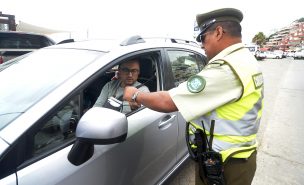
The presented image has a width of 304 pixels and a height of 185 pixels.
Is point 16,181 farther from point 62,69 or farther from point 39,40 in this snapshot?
point 39,40

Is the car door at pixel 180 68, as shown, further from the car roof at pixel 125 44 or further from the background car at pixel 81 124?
the car roof at pixel 125 44

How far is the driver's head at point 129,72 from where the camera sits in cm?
259

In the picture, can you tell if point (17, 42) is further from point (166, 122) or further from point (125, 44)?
point (166, 122)

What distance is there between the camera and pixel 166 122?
2480mm

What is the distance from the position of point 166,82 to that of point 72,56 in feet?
2.98

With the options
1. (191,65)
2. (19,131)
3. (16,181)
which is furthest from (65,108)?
(191,65)

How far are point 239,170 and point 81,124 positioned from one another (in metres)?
1.01

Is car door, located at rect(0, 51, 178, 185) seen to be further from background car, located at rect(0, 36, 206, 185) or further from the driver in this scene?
the driver

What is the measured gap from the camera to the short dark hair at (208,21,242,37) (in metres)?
1.66

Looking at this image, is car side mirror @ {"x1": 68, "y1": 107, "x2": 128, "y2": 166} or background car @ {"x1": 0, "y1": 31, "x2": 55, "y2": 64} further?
background car @ {"x1": 0, "y1": 31, "x2": 55, "y2": 64}

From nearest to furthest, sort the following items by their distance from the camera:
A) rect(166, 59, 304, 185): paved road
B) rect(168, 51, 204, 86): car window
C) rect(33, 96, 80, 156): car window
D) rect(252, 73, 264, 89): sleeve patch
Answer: rect(33, 96, 80, 156): car window
rect(252, 73, 264, 89): sleeve patch
rect(168, 51, 204, 86): car window
rect(166, 59, 304, 185): paved road

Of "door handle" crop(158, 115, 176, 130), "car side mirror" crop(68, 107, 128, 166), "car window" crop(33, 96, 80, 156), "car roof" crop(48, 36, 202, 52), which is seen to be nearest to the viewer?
"car side mirror" crop(68, 107, 128, 166)

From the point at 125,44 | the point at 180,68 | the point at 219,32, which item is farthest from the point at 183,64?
the point at 219,32

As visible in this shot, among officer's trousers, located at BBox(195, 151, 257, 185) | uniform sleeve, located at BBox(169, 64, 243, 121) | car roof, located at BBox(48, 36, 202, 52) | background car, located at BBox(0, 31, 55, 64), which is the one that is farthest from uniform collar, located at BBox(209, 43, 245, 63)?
background car, located at BBox(0, 31, 55, 64)
